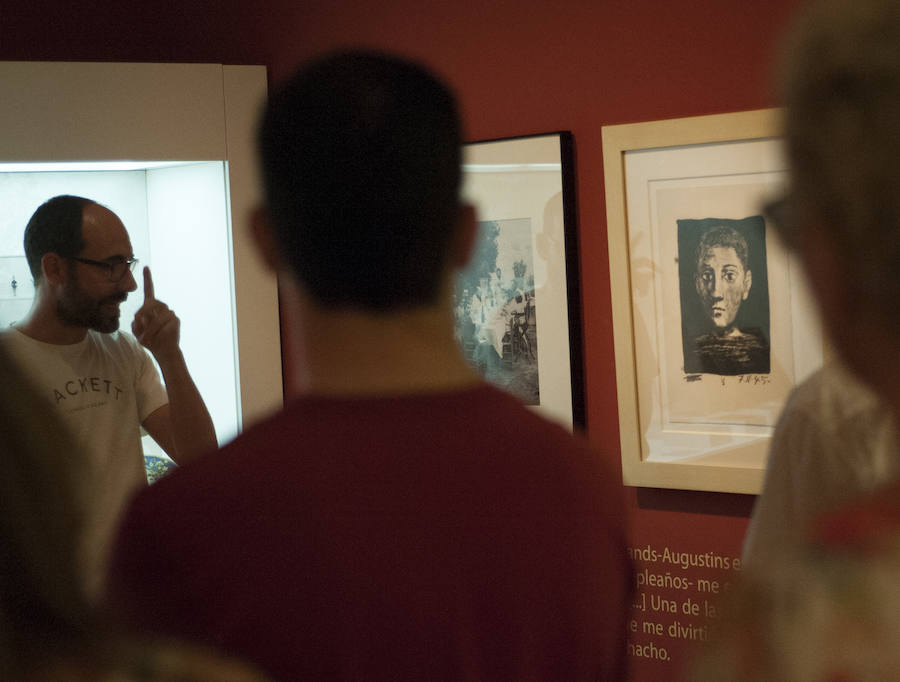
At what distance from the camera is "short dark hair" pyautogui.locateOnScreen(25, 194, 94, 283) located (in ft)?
7.82

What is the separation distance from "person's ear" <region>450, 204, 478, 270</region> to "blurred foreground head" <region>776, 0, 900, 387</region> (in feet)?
1.20

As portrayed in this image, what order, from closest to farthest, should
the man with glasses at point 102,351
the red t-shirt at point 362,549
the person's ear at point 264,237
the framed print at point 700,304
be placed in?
the red t-shirt at point 362,549
the person's ear at point 264,237
the framed print at point 700,304
the man with glasses at point 102,351

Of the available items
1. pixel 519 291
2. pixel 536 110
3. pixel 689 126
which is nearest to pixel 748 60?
pixel 689 126

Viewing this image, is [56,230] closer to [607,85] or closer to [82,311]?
[82,311]

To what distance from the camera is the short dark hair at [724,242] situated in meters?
2.23

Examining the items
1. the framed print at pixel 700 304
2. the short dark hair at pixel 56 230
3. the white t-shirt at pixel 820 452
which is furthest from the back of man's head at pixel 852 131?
the short dark hair at pixel 56 230

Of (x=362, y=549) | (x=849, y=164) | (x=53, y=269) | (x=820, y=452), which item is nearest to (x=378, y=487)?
(x=362, y=549)

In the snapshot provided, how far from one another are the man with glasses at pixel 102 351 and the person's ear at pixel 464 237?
5.46 feet

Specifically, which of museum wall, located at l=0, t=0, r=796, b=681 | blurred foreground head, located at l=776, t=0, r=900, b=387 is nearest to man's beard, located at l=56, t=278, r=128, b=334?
museum wall, located at l=0, t=0, r=796, b=681

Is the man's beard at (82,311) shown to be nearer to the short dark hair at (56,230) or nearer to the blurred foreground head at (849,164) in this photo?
the short dark hair at (56,230)

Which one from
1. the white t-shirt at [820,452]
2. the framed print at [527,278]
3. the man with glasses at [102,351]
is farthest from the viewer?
the framed print at [527,278]

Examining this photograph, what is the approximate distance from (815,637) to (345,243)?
0.48 meters

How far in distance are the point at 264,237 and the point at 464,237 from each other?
0.56 feet

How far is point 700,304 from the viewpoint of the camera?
2.28 m
